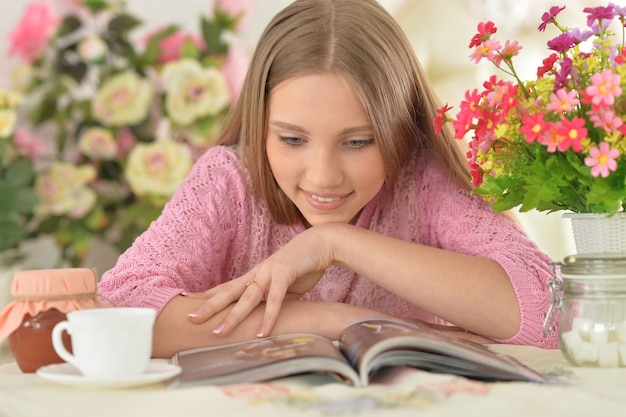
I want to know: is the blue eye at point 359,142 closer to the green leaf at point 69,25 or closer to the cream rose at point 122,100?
the cream rose at point 122,100

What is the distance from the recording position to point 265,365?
842 millimetres

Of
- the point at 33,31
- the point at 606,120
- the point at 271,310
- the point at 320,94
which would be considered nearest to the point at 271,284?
the point at 271,310

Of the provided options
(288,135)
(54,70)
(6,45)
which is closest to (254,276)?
(288,135)

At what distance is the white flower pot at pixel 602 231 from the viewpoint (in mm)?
974

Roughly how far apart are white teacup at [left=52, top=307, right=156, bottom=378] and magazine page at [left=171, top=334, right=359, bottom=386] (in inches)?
2.0

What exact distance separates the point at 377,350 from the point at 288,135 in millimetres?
608

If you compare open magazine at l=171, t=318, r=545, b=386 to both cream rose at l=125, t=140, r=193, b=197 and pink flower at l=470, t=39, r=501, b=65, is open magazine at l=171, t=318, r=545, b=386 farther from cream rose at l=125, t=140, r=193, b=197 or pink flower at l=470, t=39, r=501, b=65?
cream rose at l=125, t=140, r=193, b=197

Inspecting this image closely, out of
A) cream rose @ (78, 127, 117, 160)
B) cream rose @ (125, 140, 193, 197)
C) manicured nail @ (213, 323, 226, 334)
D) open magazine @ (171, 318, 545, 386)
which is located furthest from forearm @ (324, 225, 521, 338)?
cream rose @ (78, 127, 117, 160)

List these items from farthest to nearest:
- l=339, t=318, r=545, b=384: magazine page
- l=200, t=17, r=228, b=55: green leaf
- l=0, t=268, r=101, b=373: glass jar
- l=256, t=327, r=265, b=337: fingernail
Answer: l=200, t=17, r=228, b=55: green leaf < l=256, t=327, r=265, b=337: fingernail < l=0, t=268, r=101, b=373: glass jar < l=339, t=318, r=545, b=384: magazine page

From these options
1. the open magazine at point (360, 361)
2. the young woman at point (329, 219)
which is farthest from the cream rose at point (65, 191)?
the open magazine at point (360, 361)

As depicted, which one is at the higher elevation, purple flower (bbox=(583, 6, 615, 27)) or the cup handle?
purple flower (bbox=(583, 6, 615, 27))

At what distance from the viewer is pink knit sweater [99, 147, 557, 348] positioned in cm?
130

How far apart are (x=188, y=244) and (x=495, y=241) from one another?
0.51m

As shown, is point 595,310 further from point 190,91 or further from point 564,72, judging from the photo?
point 190,91
